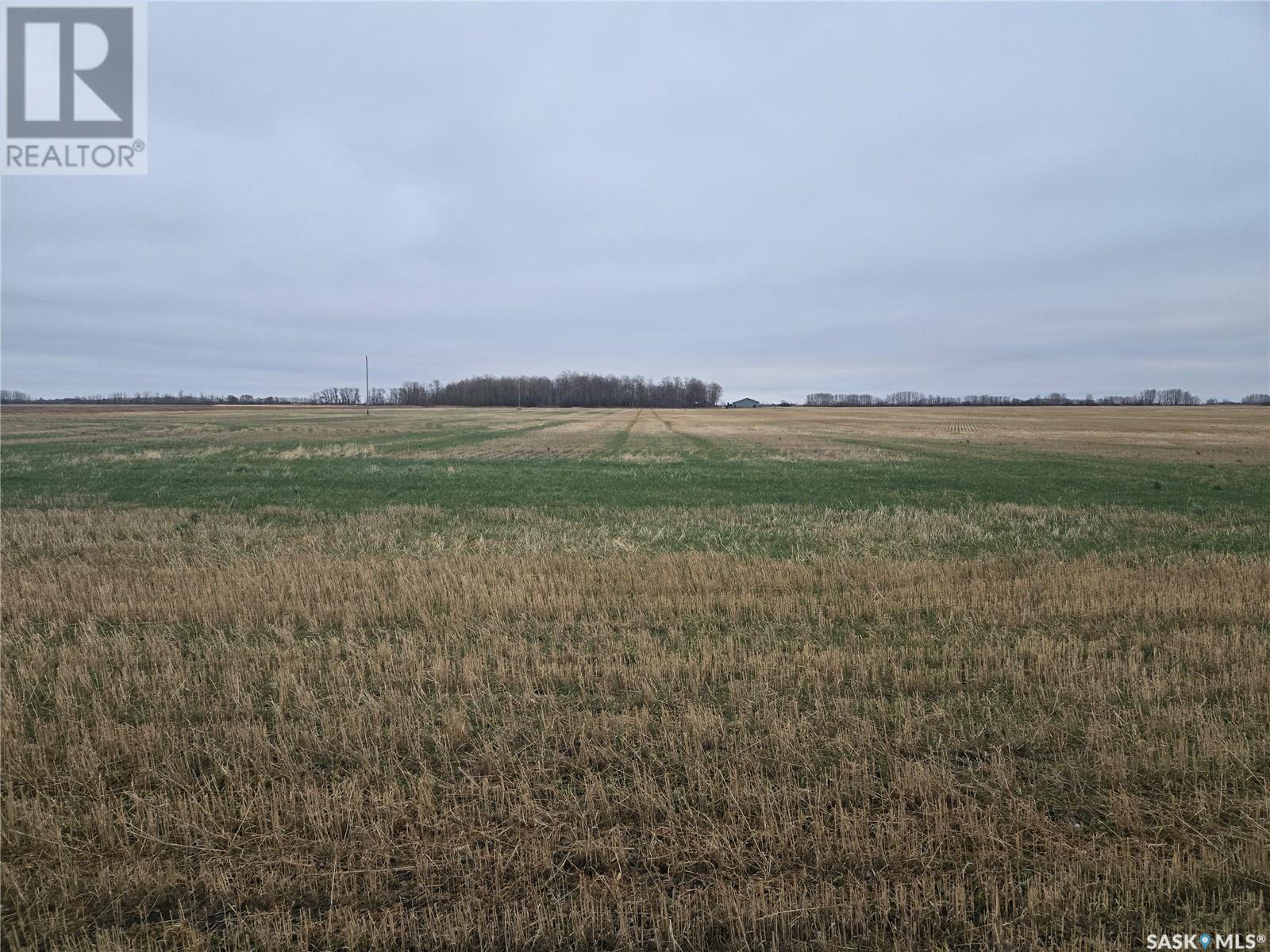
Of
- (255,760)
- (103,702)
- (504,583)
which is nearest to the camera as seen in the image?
(255,760)

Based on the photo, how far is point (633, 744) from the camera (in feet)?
18.3

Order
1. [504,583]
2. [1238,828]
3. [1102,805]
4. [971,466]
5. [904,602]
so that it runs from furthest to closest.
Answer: [971,466]
[504,583]
[904,602]
[1102,805]
[1238,828]

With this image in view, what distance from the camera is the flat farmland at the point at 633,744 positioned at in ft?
12.5

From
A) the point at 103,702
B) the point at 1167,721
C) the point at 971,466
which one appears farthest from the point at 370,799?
the point at 971,466

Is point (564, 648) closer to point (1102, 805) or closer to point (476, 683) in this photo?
point (476, 683)

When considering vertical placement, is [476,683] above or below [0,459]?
below

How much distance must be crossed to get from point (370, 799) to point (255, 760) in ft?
4.55

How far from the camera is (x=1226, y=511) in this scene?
62.4 feet

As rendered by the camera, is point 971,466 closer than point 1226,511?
No

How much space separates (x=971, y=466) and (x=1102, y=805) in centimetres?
3369

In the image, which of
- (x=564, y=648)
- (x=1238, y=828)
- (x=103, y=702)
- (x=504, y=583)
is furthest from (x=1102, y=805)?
(x=103, y=702)

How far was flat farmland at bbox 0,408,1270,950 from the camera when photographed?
3.80 m

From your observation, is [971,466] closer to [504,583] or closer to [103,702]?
[504,583]

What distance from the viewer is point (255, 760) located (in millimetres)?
5320
